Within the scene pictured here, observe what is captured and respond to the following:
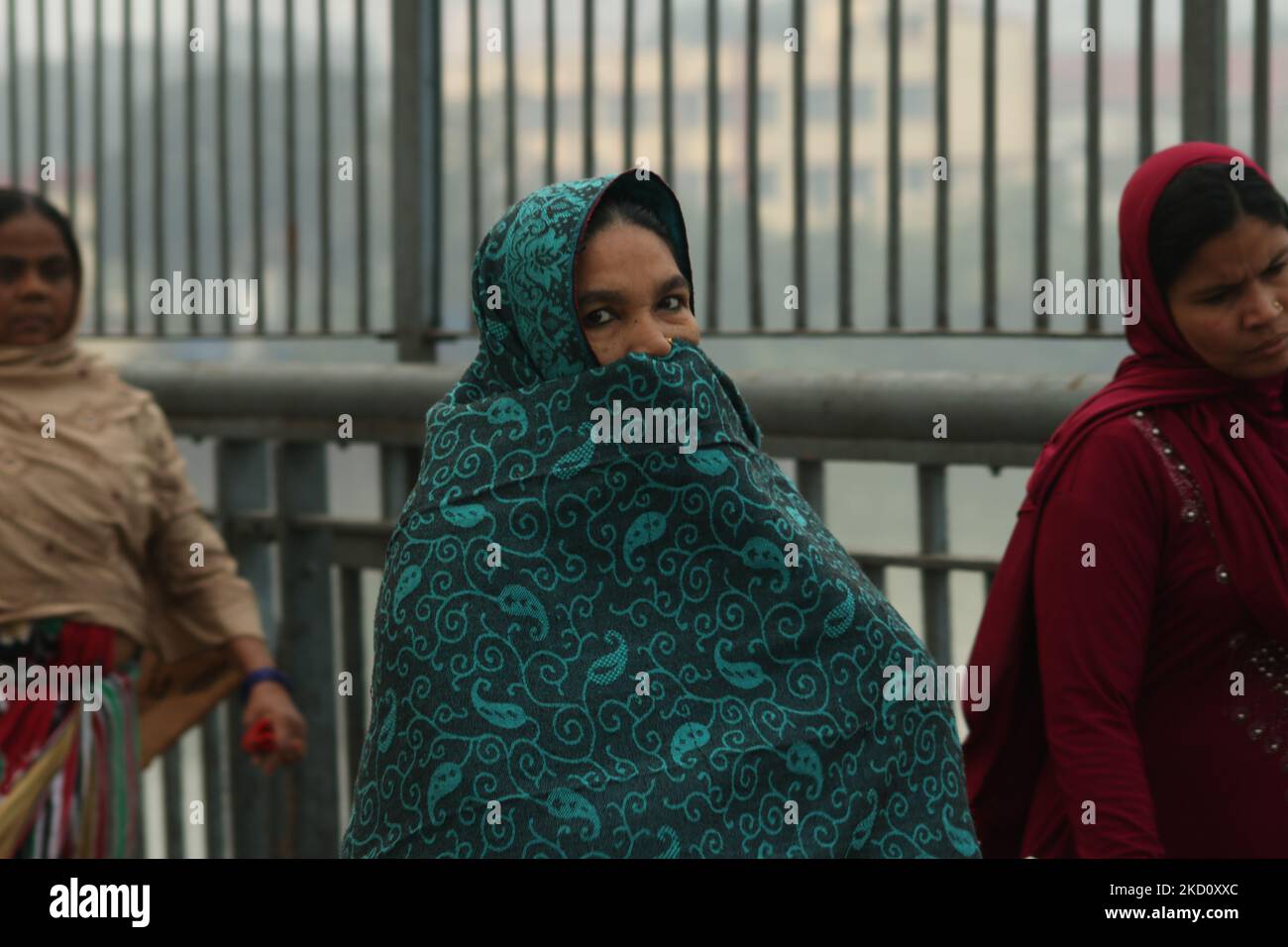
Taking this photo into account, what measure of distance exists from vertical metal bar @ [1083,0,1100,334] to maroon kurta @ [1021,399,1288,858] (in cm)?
96

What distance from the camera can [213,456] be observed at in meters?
5.20

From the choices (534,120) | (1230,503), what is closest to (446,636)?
(1230,503)

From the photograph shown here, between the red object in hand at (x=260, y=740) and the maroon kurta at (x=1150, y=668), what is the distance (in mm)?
1891

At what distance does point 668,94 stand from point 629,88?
115 mm

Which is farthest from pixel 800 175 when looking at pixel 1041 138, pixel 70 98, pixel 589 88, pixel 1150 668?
pixel 70 98

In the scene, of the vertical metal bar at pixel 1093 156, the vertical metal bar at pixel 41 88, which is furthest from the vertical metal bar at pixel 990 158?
the vertical metal bar at pixel 41 88

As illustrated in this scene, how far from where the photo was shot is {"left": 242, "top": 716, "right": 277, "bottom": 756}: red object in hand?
4.14 m

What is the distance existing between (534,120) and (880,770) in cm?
236

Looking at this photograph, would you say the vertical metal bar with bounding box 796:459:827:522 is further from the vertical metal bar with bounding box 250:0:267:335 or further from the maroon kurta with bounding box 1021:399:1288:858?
the vertical metal bar with bounding box 250:0:267:335

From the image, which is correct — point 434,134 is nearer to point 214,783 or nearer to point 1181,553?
point 214,783

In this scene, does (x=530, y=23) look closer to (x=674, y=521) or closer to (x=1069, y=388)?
(x=1069, y=388)

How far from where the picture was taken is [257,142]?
508cm

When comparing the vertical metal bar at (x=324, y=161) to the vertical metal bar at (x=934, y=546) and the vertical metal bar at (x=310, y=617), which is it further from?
the vertical metal bar at (x=934, y=546)

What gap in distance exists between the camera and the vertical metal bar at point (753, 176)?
4117 mm
